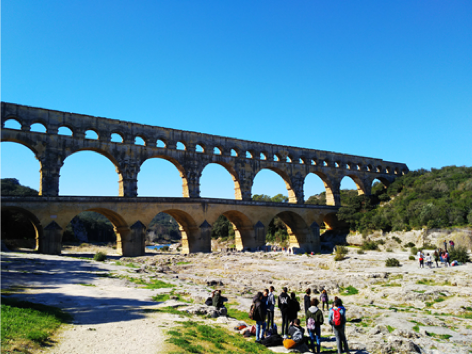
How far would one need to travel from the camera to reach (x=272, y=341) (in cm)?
744

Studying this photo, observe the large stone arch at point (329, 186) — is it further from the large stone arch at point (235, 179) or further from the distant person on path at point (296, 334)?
the distant person on path at point (296, 334)

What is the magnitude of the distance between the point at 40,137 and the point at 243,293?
65.2ft

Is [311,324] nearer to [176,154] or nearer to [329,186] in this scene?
[176,154]

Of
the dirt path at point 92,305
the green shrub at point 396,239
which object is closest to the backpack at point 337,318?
the dirt path at point 92,305

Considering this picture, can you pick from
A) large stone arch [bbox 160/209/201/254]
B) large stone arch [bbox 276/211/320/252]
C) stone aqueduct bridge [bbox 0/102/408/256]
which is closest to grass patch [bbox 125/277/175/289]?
stone aqueduct bridge [bbox 0/102/408/256]

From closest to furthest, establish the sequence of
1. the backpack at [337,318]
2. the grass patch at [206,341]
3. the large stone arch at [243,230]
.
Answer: the grass patch at [206,341]
the backpack at [337,318]
the large stone arch at [243,230]

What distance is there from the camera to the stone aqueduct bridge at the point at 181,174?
2412 cm

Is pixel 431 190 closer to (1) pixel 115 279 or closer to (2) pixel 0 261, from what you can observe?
(1) pixel 115 279

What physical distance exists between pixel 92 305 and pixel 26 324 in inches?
127

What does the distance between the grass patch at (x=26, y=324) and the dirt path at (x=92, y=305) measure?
0.26 metres

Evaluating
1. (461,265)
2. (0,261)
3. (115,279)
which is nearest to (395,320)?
(115,279)

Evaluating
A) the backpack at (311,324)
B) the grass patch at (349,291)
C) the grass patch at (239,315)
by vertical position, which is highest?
the backpack at (311,324)

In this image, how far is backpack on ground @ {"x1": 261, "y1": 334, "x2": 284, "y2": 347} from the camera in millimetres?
7406

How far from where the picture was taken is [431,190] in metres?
37.8
